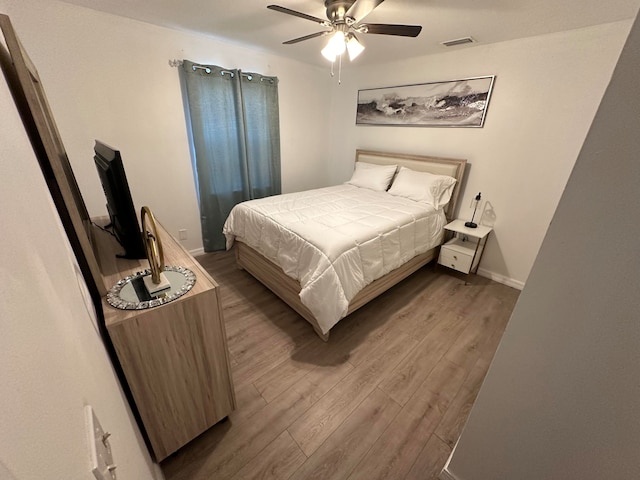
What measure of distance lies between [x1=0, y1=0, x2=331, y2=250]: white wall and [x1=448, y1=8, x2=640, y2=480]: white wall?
3081 millimetres

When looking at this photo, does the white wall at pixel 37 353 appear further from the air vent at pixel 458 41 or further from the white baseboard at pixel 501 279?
the white baseboard at pixel 501 279

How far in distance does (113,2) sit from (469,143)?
129 inches

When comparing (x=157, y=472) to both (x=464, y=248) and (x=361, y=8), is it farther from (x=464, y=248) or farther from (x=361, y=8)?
(x=464, y=248)

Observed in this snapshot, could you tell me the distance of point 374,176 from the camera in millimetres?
3285

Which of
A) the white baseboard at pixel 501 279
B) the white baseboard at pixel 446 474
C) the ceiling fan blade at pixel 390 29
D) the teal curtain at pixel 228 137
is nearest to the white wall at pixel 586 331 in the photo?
the white baseboard at pixel 446 474

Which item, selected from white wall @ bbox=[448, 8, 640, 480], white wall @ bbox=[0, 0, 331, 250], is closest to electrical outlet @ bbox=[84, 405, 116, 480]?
white wall @ bbox=[448, 8, 640, 480]

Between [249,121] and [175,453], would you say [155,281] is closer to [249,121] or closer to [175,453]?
[175,453]

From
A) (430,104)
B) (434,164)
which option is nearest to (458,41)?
(430,104)

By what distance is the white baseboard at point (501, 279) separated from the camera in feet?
8.75

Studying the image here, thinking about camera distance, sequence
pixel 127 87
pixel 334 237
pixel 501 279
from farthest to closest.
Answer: pixel 501 279 → pixel 127 87 → pixel 334 237

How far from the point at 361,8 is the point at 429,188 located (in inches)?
69.1

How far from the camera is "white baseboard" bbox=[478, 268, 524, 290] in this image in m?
2.67

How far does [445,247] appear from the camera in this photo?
2723 mm

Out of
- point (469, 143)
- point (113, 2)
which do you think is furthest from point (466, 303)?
point (113, 2)
